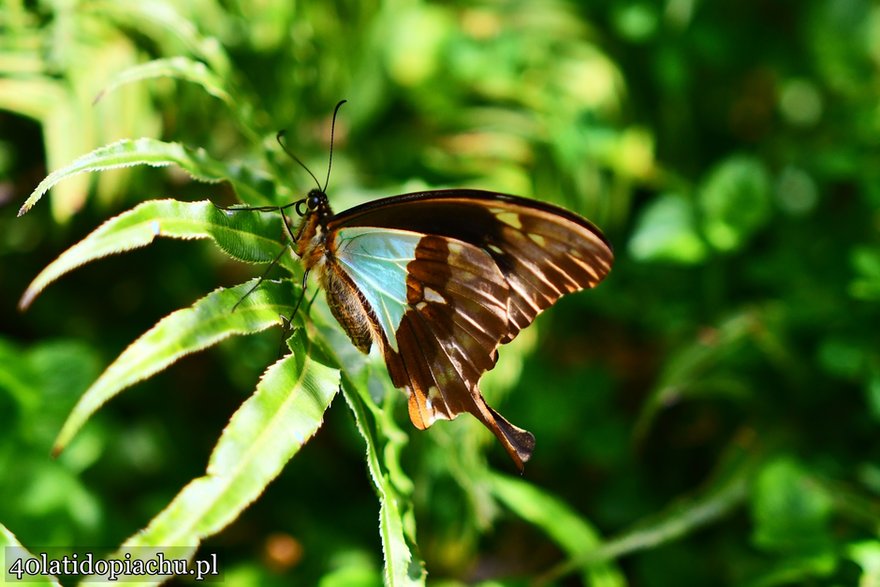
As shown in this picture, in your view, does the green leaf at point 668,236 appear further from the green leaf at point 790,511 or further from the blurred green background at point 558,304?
the green leaf at point 790,511

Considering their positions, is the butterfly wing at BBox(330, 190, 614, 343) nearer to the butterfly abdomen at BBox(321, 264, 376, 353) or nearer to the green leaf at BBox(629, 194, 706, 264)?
the butterfly abdomen at BBox(321, 264, 376, 353)

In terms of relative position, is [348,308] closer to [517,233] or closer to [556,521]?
[517,233]

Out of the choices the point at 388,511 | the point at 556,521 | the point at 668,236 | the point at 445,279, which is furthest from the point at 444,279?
the point at 668,236

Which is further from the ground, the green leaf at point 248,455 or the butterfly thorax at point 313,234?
the butterfly thorax at point 313,234

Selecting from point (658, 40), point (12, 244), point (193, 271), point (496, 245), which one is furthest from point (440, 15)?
point (12, 244)

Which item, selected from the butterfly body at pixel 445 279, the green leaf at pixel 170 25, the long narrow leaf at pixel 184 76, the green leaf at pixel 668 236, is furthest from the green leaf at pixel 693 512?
the green leaf at pixel 170 25

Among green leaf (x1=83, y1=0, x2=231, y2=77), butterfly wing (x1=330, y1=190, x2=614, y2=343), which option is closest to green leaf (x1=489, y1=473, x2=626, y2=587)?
butterfly wing (x1=330, y1=190, x2=614, y2=343)

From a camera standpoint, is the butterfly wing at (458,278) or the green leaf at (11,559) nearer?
the green leaf at (11,559)
